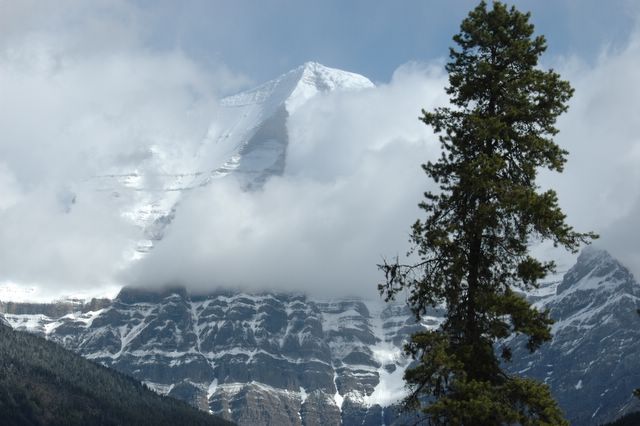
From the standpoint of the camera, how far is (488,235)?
151 ft

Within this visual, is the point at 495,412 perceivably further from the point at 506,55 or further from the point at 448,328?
the point at 506,55

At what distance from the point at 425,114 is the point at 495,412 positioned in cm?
1228

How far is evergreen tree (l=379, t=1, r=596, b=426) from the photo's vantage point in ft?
144

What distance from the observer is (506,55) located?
4725 cm

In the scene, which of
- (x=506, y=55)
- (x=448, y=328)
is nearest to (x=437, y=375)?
(x=448, y=328)

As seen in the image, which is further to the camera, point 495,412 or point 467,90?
point 467,90

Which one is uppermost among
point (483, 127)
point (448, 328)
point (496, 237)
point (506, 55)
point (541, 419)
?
point (506, 55)

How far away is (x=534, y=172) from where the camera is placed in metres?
46.1

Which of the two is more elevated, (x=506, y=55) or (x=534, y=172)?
(x=506, y=55)

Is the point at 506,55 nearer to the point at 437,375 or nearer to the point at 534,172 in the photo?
the point at 534,172

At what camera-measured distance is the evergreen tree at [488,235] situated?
144 feet

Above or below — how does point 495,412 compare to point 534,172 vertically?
below

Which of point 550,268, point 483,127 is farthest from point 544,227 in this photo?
point 483,127

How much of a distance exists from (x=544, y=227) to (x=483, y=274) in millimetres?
3193
